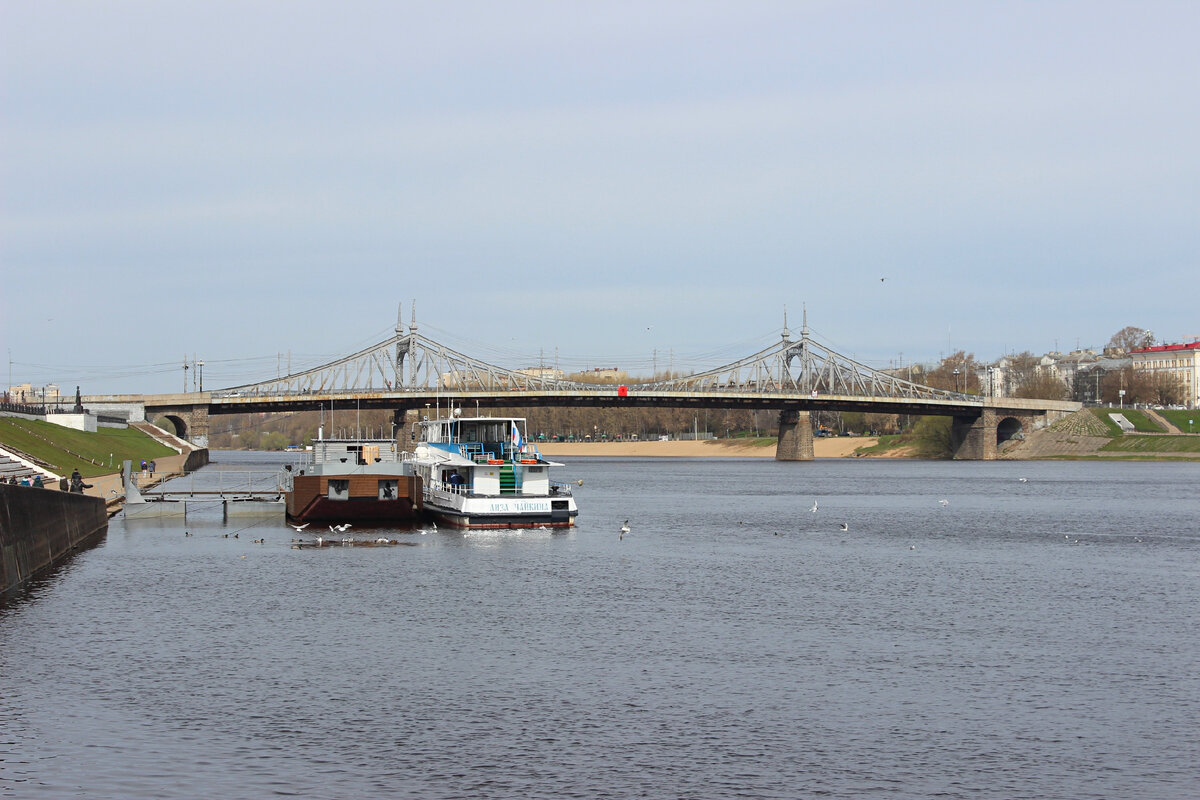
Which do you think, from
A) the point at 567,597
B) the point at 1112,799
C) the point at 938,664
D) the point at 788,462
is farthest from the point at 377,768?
the point at 788,462

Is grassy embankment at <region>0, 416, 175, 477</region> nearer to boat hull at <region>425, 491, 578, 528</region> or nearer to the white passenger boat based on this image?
the white passenger boat

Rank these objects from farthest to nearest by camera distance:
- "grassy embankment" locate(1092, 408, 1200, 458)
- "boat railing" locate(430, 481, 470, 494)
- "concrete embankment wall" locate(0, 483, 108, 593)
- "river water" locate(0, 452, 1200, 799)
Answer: "grassy embankment" locate(1092, 408, 1200, 458) → "boat railing" locate(430, 481, 470, 494) → "concrete embankment wall" locate(0, 483, 108, 593) → "river water" locate(0, 452, 1200, 799)

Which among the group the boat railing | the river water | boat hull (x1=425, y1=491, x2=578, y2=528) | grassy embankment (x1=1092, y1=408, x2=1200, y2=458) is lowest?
the river water

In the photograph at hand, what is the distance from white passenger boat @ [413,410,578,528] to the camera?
58.3 meters

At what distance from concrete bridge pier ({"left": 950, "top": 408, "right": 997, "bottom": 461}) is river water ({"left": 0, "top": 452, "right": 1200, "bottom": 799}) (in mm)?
122207

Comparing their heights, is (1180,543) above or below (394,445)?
below

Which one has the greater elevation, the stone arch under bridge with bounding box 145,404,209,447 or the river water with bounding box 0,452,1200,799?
the stone arch under bridge with bounding box 145,404,209,447

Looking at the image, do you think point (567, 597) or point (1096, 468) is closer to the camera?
point (567, 597)

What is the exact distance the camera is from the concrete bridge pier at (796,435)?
580ft

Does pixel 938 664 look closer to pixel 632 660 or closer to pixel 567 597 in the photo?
pixel 632 660

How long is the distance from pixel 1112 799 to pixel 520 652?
1366cm

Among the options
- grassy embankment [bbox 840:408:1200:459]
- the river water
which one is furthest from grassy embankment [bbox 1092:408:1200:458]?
the river water

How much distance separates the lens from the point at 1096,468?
5655 inches

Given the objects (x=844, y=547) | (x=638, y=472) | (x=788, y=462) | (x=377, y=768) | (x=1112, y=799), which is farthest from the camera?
(x=788, y=462)
